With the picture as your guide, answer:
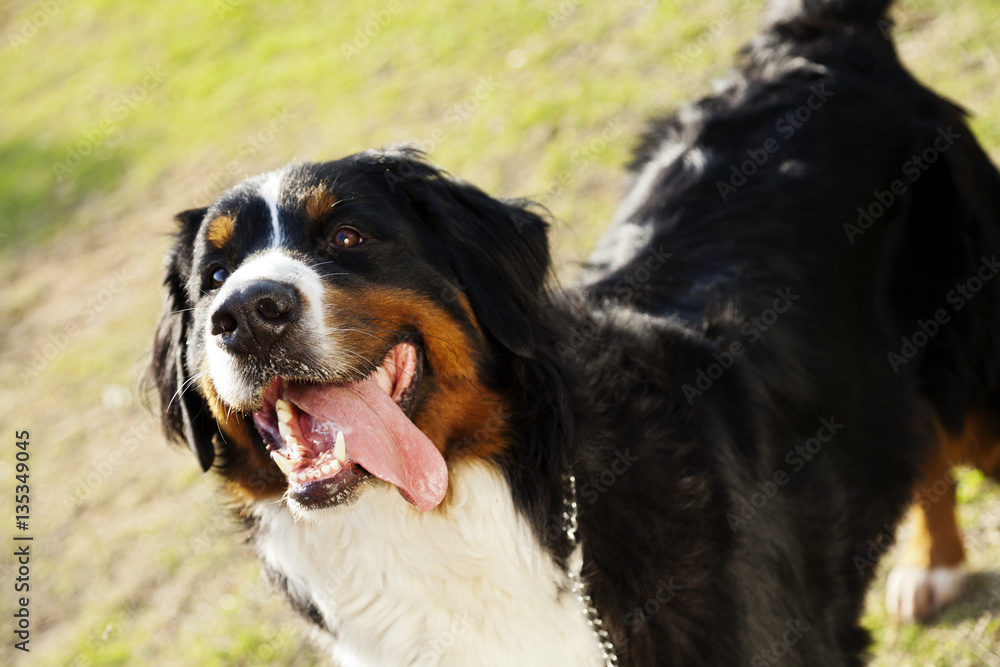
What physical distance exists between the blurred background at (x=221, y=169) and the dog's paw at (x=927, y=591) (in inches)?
2.4

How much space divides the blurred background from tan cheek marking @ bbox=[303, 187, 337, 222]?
0.84 meters

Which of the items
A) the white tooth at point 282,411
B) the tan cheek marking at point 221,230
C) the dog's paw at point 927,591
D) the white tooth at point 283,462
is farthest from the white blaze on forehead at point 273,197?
the dog's paw at point 927,591

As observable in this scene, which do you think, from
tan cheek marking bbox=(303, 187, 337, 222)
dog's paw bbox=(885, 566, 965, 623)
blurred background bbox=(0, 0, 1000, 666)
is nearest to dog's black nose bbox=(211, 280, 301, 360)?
tan cheek marking bbox=(303, 187, 337, 222)

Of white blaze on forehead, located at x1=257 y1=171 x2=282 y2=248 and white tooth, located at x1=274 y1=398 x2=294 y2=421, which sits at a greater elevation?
white blaze on forehead, located at x1=257 y1=171 x2=282 y2=248

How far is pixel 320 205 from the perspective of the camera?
2.30 meters

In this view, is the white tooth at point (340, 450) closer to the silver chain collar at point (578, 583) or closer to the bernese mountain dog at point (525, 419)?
the bernese mountain dog at point (525, 419)

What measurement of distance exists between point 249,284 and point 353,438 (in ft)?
1.45

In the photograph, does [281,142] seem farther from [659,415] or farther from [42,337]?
[659,415]

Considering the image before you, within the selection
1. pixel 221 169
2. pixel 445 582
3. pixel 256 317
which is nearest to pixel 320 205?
pixel 256 317

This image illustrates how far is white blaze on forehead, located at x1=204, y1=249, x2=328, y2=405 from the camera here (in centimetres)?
208

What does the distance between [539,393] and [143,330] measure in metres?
6.04

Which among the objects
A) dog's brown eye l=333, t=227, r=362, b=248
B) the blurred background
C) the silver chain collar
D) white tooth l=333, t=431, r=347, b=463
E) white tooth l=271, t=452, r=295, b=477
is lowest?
the blurred background

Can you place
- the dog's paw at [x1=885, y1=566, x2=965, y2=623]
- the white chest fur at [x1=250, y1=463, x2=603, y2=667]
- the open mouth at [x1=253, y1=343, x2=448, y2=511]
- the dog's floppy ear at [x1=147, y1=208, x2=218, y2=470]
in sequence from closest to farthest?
the open mouth at [x1=253, y1=343, x2=448, y2=511]
the white chest fur at [x1=250, y1=463, x2=603, y2=667]
the dog's floppy ear at [x1=147, y1=208, x2=218, y2=470]
the dog's paw at [x1=885, y1=566, x2=965, y2=623]

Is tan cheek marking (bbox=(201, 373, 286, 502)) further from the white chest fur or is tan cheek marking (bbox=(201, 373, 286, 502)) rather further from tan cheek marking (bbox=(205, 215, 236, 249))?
tan cheek marking (bbox=(205, 215, 236, 249))
